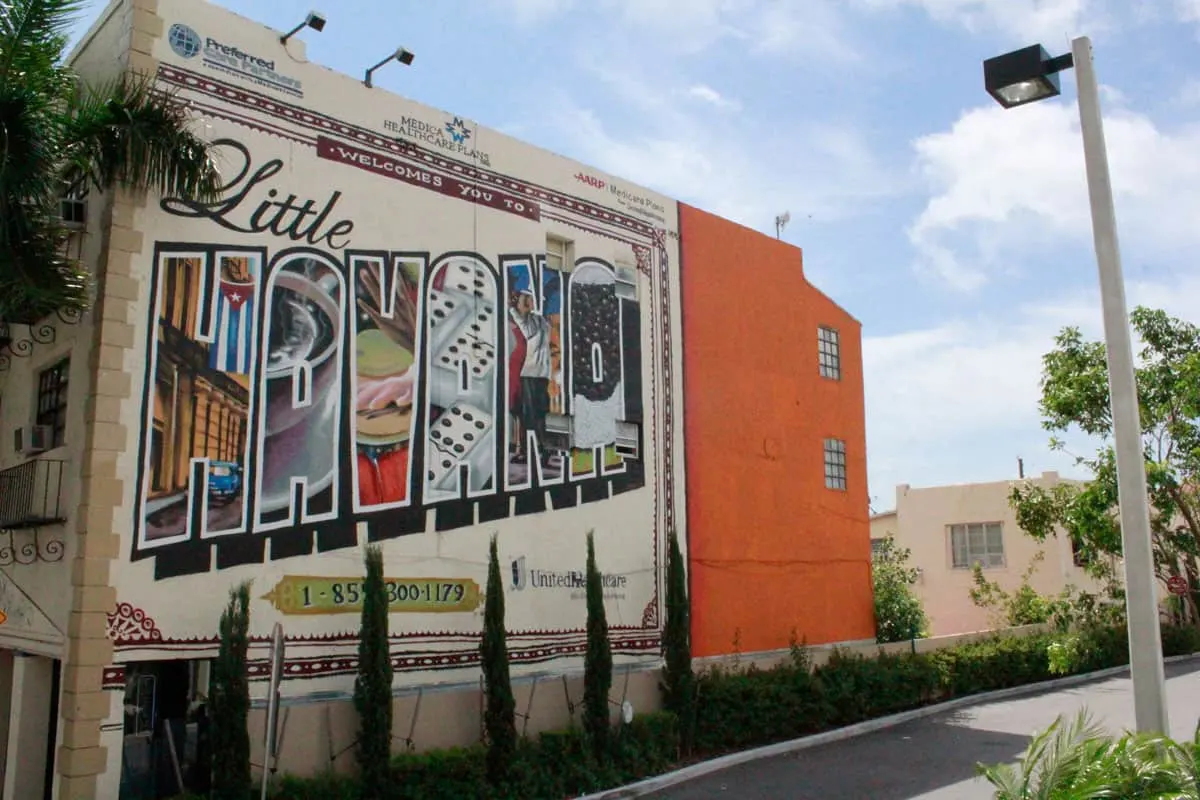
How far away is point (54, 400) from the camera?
1435 cm

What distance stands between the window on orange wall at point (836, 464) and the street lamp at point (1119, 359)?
610 inches

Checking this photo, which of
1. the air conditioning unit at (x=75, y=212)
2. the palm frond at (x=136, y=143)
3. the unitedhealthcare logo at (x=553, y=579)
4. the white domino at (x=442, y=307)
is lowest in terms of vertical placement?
the unitedhealthcare logo at (x=553, y=579)

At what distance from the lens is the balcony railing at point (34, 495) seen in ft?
42.4

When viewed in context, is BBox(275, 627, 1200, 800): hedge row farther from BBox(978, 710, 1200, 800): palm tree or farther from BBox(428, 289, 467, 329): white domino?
BBox(978, 710, 1200, 800): palm tree

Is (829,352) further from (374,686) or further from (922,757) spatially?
(374,686)

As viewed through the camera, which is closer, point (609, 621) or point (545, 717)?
point (545, 717)

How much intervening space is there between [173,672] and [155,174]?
6316 millimetres

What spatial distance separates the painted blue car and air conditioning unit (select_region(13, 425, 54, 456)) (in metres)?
2.19

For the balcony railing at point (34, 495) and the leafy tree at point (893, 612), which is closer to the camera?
the balcony railing at point (34, 495)

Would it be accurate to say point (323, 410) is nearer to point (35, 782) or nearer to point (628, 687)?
point (35, 782)

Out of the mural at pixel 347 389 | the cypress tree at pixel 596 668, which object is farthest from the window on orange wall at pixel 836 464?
the cypress tree at pixel 596 668

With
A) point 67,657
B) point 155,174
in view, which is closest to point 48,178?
point 155,174

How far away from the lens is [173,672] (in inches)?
534

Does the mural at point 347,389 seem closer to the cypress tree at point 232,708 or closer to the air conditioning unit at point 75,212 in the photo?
the cypress tree at point 232,708
